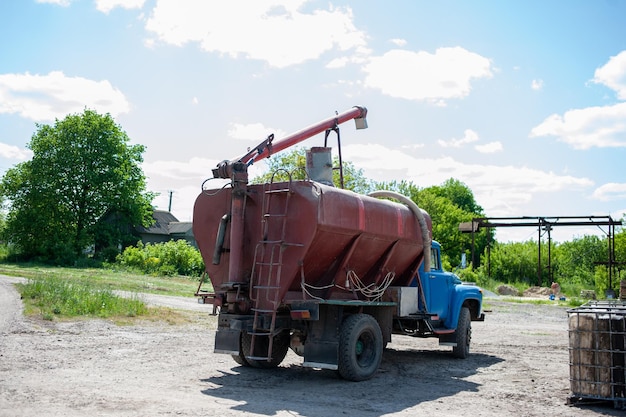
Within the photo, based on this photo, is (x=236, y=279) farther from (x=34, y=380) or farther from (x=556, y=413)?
(x=556, y=413)

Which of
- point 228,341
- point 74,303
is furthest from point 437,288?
point 74,303

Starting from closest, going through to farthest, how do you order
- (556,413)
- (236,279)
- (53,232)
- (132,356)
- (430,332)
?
A: (556,413)
(236,279)
(132,356)
(430,332)
(53,232)

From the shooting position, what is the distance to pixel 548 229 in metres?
42.8

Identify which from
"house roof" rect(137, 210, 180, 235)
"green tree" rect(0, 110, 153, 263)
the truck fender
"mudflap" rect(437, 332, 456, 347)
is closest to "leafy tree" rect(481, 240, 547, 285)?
"green tree" rect(0, 110, 153, 263)

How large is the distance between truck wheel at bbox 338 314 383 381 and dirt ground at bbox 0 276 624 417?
0.29m

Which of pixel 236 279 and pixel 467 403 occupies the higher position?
pixel 236 279

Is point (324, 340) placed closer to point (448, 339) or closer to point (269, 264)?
point (269, 264)

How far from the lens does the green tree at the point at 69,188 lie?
171 feet

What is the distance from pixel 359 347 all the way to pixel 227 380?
2.35 metres

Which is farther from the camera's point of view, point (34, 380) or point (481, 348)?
point (481, 348)

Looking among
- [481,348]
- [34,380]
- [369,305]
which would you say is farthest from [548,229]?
[34,380]

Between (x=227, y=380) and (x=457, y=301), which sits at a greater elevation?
(x=457, y=301)

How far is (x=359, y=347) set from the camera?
11242mm

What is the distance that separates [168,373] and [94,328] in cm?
595
